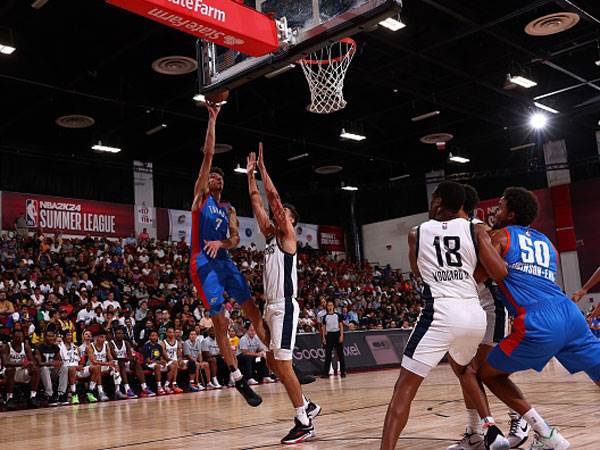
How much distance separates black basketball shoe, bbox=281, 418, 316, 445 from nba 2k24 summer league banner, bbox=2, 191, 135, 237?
16696mm

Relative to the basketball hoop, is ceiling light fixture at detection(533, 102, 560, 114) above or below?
above

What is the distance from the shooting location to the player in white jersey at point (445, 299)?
3504mm

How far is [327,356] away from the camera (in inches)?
575

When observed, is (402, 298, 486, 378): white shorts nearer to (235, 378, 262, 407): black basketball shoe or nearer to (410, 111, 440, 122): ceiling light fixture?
(235, 378, 262, 407): black basketball shoe

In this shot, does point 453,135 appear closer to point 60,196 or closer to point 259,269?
point 259,269

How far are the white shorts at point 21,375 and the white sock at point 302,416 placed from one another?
7791mm

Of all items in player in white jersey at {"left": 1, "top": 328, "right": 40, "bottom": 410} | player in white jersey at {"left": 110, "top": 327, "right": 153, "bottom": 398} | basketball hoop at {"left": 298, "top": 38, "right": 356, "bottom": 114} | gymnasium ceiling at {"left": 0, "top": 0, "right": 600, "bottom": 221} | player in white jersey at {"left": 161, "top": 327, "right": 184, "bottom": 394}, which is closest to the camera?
basketball hoop at {"left": 298, "top": 38, "right": 356, "bottom": 114}

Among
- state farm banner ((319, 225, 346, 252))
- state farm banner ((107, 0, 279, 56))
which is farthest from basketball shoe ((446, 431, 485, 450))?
state farm banner ((319, 225, 346, 252))

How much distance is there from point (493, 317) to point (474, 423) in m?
0.74

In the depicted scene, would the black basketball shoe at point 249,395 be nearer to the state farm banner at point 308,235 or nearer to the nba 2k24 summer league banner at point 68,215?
the nba 2k24 summer league banner at point 68,215

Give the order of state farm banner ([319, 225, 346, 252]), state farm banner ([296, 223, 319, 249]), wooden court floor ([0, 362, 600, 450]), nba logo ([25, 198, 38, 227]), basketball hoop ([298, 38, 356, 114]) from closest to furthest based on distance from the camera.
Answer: wooden court floor ([0, 362, 600, 450]) < basketball hoop ([298, 38, 356, 114]) < nba logo ([25, 198, 38, 227]) < state farm banner ([296, 223, 319, 249]) < state farm banner ([319, 225, 346, 252])

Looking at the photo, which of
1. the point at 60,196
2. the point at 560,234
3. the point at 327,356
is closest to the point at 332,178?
the point at 560,234

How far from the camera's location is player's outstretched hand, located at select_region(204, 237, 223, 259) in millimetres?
5754

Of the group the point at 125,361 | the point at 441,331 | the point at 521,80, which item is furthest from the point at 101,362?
the point at 521,80
